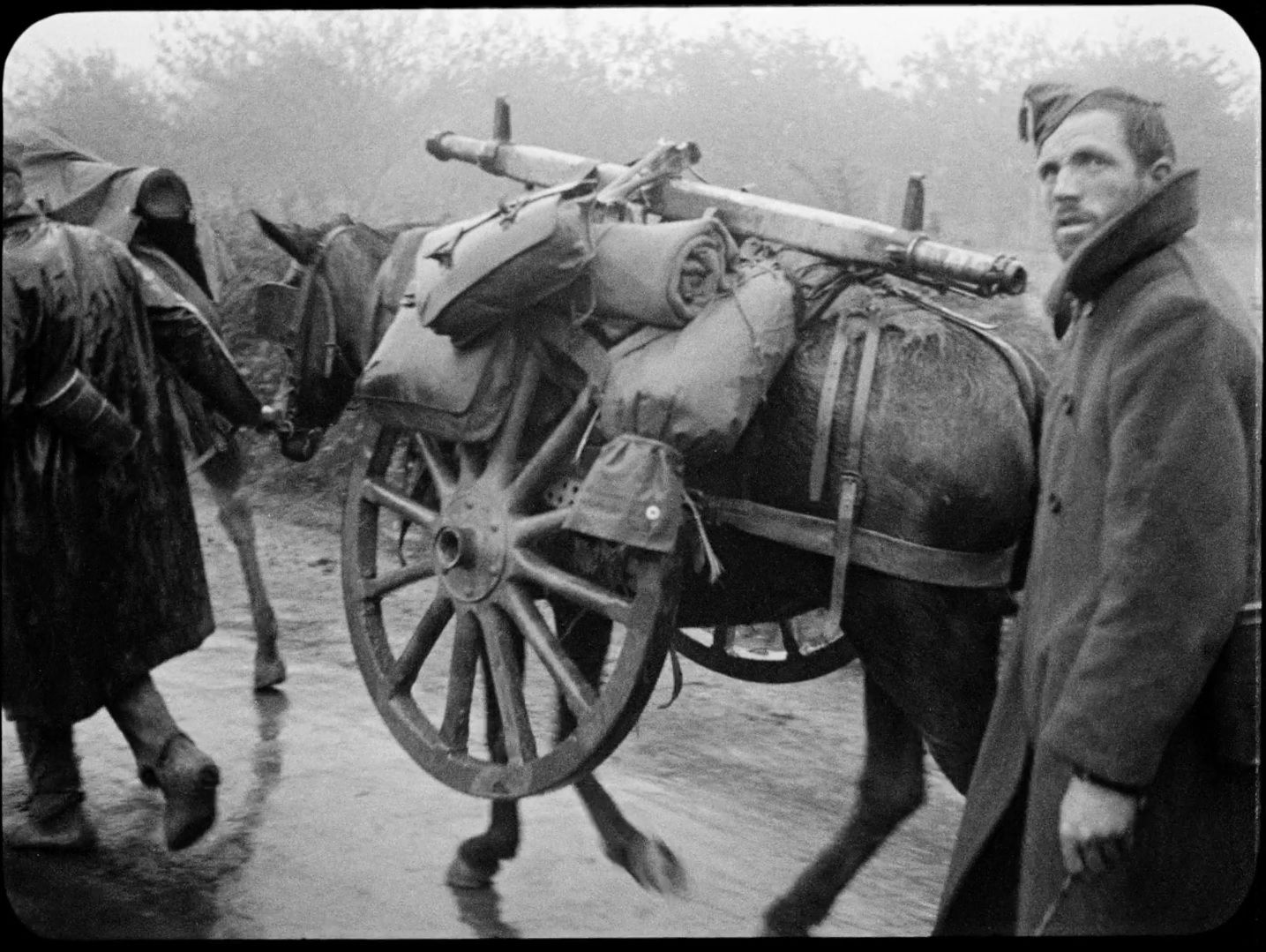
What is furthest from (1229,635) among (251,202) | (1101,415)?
(251,202)

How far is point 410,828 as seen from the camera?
3297 millimetres

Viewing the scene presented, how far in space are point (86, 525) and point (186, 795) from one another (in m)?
0.70

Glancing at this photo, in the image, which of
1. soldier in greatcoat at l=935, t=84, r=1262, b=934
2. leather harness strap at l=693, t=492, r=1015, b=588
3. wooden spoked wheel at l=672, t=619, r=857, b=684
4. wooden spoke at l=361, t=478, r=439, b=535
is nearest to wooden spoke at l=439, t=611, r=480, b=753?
wooden spoke at l=361, t=478, r=439, b=535

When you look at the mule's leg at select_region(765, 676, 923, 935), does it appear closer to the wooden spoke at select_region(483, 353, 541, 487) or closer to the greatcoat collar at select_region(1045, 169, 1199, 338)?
the wooden spoke at select_region(483, 353, 541, 487)

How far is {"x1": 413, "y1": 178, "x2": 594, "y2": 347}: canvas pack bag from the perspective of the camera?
271cm

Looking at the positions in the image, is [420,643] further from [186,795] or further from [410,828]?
[186,795]

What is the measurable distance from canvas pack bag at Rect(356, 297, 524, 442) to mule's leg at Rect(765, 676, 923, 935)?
129 cm

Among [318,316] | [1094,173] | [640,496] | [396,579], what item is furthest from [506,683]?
[1094,173]

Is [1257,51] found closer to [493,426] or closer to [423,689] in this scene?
[493,426]

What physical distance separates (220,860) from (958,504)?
2.01 metres

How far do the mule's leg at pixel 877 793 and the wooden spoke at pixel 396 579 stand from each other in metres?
1.24

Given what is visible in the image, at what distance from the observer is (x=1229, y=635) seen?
1848 millimetres

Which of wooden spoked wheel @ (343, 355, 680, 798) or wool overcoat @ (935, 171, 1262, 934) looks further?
wooden spoked wheel @ (343, 355, 680, 798)

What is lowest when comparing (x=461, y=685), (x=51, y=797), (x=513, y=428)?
(x=51, y=797)
